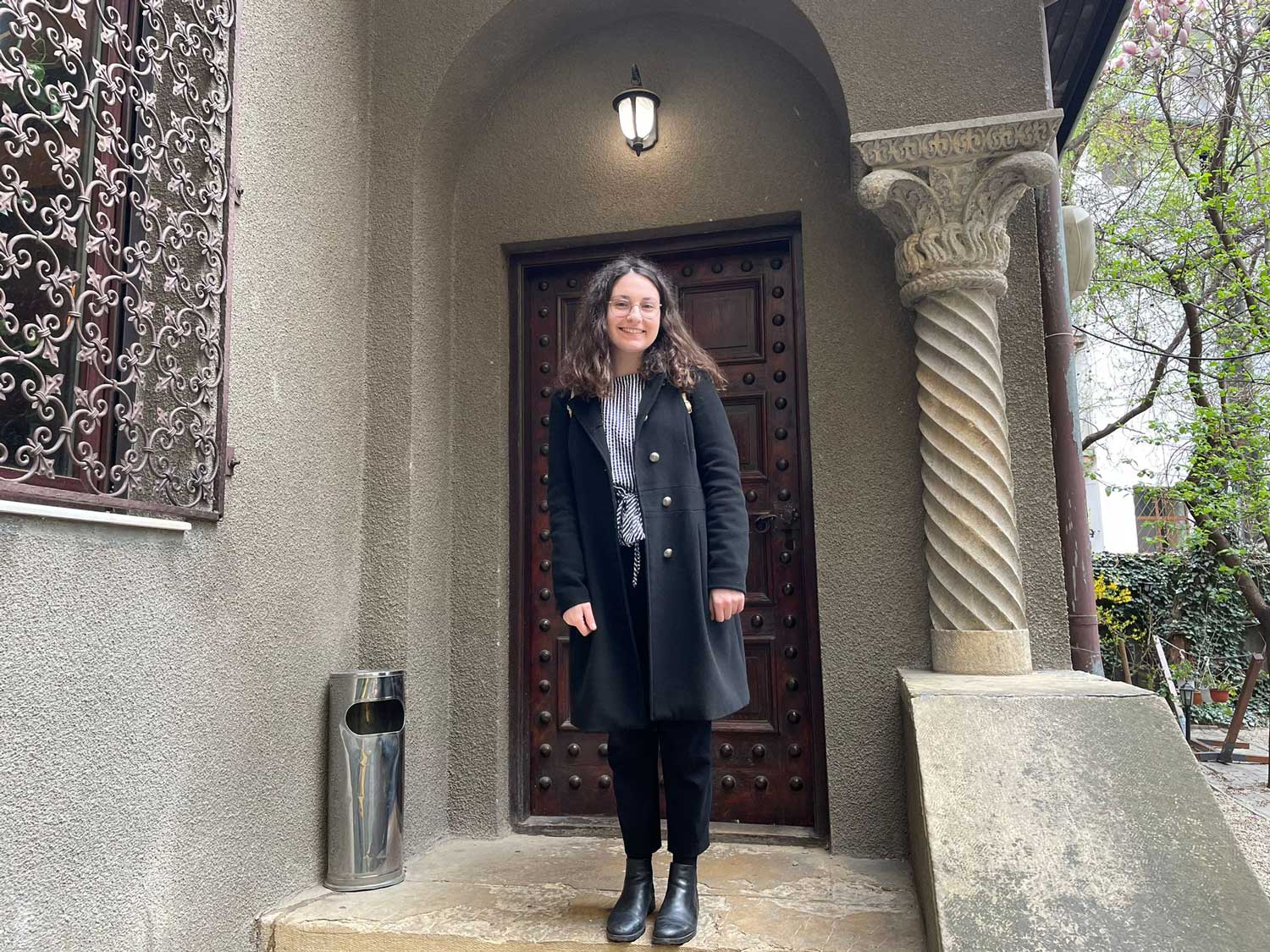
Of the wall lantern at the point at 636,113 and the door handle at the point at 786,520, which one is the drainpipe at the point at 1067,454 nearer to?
the door handle at the point at 786,520

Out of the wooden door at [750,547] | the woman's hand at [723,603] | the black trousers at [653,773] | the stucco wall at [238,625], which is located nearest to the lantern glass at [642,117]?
the wooden door at [750,547]

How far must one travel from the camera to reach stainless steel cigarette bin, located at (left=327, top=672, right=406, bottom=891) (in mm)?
2951

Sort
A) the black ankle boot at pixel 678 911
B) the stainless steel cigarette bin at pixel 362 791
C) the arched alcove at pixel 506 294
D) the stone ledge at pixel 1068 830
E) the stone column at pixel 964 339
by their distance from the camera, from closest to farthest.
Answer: the stone ledge at pixel 1068 830 → the black ankle boot at pixel 678 911 → the stainless steel cigarette bin at pixel 362 791 → the stone column at pixel 964 339 → the arched alcove at pixel 506 294

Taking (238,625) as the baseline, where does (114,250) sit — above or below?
above

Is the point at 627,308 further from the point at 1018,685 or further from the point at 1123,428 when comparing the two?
the point at 1123,428

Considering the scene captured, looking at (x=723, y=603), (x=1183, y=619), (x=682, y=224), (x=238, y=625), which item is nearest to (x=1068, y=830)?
(x=723, y=603)

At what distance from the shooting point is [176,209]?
263 cm

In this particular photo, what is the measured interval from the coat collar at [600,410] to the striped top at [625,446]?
0.02m

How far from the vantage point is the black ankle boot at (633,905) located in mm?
2389

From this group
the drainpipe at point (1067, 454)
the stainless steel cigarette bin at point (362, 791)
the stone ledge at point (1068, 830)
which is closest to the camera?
the stone ledge at point (1068, 830)

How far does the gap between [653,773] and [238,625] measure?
1.31 meters

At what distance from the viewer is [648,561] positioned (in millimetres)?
2404

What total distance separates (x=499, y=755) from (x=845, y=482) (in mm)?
1782

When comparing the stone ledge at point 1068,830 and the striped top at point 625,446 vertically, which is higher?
the striped top at point 625,446
